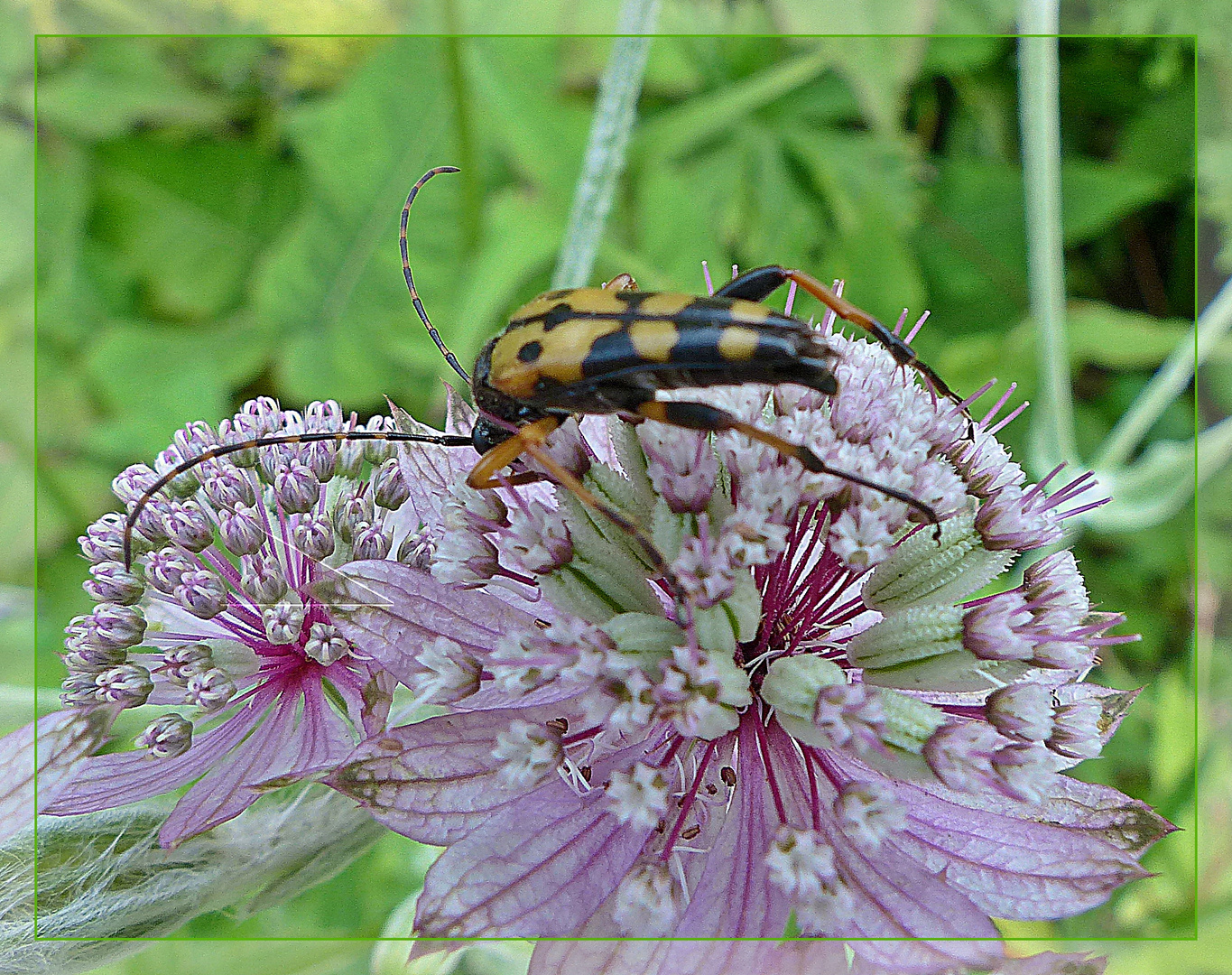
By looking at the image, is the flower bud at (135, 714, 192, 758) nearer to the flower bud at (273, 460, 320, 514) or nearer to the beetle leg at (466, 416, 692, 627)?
the flower bud at (273, 460, 320, 514)

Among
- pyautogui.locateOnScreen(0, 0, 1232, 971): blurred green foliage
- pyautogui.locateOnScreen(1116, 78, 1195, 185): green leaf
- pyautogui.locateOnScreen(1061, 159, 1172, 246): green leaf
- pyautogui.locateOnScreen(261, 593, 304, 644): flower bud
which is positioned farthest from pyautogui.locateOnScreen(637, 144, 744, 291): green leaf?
pyautogui.locateOnScreen(261, 593, 304, 644): flower bud

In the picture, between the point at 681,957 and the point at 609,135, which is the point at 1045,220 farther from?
the point at 681,957

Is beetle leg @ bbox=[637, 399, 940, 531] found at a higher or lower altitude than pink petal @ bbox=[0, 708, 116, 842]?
higher

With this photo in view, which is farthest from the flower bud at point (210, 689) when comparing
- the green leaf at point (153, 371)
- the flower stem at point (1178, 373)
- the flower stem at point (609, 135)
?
A: the flower stem at point (1178, 373)

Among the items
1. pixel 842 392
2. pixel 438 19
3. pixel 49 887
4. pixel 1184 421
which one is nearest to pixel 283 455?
pixel 49 887

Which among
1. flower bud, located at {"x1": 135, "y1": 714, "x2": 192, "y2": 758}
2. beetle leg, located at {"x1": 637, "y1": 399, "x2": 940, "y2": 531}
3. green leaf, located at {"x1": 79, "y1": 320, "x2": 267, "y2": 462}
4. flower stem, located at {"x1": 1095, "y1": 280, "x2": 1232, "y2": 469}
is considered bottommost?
flower bud, located at {"x1": 135, "y1": 714, "x2": 192, "y2": 758}

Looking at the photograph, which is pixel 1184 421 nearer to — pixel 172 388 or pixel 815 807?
pixel 815 807
